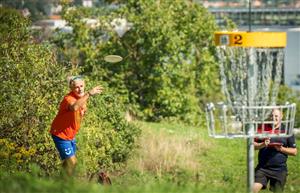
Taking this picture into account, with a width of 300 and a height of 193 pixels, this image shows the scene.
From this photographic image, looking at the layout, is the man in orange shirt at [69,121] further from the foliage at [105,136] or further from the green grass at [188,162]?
the foliage at [105,136]

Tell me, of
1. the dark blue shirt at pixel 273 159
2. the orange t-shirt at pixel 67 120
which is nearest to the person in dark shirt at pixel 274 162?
the dark blue shirt at pixel 273 159

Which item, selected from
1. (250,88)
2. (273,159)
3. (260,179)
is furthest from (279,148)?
(250,88)

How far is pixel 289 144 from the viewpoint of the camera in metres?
10.6

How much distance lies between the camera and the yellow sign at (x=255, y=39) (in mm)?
8414

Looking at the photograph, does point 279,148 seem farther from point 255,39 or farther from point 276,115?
point 255,39

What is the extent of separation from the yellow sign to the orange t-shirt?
2.50m

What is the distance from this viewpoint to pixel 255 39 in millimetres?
8414

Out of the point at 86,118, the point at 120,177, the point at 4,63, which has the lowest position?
the point at 120,177

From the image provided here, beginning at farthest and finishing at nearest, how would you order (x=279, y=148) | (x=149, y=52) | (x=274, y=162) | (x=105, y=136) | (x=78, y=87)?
(x=149, y=52) → (x=105, y=136) → (x=274, y=162) → (x=279, y=148) → (x=78, y=87)

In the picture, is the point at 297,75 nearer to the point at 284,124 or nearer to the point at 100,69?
the point at 100,69

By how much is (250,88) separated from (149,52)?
1911cm

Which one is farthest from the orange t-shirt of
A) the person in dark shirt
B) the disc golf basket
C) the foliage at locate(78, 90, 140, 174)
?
the person in dark shirt

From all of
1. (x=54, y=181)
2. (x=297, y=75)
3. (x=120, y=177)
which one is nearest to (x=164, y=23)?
(x=120, y=177)

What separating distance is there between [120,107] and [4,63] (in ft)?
9.75
